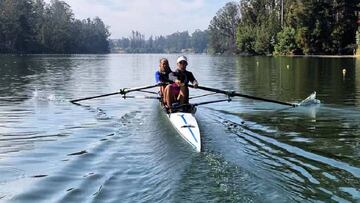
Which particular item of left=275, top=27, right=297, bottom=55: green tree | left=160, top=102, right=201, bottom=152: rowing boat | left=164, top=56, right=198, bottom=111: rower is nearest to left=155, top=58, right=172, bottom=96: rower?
left=164, top=56, right=198, bottom=111: rower

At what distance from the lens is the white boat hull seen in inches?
445

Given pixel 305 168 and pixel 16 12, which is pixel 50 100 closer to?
pixel 305 168

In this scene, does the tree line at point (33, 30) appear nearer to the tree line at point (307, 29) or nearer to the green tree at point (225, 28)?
the green tree at point (225, 28)

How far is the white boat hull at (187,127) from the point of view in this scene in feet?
37.1

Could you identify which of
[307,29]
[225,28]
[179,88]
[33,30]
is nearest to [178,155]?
[179,88]

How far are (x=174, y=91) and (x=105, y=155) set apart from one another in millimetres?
4409

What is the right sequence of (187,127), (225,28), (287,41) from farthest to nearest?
(225,28) → (287,41) → (187,127)

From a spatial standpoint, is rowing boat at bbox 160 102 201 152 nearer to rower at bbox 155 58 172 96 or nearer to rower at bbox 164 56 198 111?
rower at bbox 164 56 198 111

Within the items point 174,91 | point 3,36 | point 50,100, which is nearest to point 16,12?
point 3,36

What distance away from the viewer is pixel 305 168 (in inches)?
386

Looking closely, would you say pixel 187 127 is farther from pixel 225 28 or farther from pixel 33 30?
pixel 225 28

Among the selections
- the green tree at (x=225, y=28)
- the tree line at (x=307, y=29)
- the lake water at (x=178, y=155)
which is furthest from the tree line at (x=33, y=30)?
the lake water at (x=178, y=155)

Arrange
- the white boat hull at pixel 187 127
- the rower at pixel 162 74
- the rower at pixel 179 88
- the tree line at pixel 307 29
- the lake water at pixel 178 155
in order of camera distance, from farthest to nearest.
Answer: the tree line at pixel 307 29
the rower at pixel 162 74
the rower at pixel 179 88
the white boat hull at pixel 187 127
the lake water at pixel 178 155

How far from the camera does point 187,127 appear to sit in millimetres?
12203
